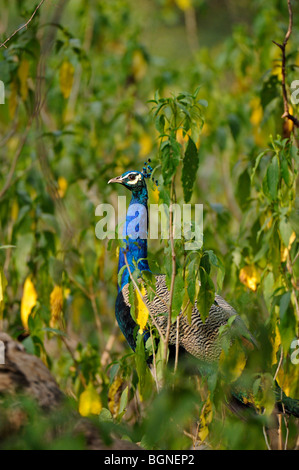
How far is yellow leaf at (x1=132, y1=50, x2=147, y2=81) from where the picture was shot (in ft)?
12.6

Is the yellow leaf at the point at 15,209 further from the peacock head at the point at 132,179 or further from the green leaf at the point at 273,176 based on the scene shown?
the green leaf at the point at 273,176

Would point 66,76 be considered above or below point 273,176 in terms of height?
above

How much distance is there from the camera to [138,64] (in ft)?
12.8

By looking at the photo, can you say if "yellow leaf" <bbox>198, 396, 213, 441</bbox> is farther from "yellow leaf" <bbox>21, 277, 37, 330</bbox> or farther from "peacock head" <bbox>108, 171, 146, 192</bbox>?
"yellow leaf" <bbox>21, 277, 37, 330</bbox>

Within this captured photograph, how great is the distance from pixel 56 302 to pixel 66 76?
2.83ft

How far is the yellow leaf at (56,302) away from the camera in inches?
97.7

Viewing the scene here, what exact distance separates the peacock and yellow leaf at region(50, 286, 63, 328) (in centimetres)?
33

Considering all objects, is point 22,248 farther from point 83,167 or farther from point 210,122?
point 210,122

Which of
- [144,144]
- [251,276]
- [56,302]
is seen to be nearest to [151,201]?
[251,276]

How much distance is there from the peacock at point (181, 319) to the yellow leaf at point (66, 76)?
2.04 feet

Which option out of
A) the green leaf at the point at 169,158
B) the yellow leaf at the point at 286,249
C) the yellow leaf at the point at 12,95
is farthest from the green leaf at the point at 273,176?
the yellow leaf at the point at 12,95

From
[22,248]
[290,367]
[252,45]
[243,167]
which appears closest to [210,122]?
[252,45]

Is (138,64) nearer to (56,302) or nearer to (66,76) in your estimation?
(66,76)

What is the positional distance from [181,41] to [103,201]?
16.1 feet
